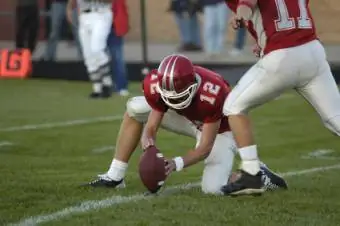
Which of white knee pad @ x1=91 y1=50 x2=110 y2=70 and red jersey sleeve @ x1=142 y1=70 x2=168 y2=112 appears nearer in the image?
red jersey sleeve @ x1=142 y1=70 x2=168 y2=112

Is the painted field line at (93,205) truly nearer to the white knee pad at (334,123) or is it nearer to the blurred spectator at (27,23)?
the white knee pad at (334,123)

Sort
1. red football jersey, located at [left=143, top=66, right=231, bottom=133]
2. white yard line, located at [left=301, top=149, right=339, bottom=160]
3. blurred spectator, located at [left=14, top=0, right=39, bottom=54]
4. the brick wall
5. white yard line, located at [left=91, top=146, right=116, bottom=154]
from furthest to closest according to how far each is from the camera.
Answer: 1. the brick wall
2. blurred spectator, located at [left=14, top=0, right=39, bottom=54]
3. white yard line, located at [left=91, top=146, right=116, bottom=154]
4. white yard line, located at [left=301, top=149, right=339, bottom=160]
5. red football jersey, located at [left=143, top=66, right=231, bottom=133]

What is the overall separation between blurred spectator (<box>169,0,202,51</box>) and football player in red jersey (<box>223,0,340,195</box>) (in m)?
10.8

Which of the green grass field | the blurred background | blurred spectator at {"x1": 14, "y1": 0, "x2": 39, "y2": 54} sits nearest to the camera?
the green grass field

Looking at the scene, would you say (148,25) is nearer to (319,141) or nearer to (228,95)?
(319,141)

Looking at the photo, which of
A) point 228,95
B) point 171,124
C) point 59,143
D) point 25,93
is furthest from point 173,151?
point 25,93

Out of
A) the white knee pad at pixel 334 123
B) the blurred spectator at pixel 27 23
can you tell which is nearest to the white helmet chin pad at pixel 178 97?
the white knee pad at pixel 334 123

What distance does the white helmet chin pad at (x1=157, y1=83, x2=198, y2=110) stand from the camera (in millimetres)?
5668

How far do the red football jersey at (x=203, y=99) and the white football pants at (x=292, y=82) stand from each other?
0.53 feet

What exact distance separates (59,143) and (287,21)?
331 centimetres

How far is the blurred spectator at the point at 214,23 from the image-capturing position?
14.9 metres

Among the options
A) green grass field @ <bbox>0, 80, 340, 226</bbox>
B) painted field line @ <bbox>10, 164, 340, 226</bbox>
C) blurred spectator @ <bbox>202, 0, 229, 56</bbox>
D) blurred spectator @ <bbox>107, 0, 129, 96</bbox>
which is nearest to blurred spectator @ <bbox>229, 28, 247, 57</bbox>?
blurred spectator @ <bbox>202, 0, 229, 56</bbox>

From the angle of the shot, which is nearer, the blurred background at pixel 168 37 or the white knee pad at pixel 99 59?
the white knee pad at pixel 99 59

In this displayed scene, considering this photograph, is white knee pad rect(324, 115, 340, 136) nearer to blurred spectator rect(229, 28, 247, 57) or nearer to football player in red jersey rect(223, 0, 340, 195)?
football player in red jersey rect(223, 0, 340, 195)
